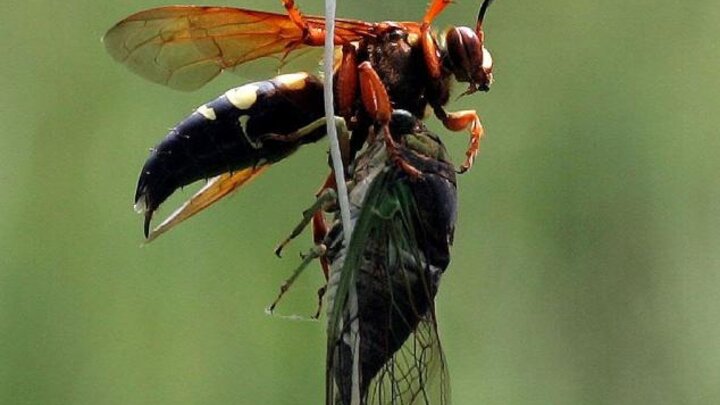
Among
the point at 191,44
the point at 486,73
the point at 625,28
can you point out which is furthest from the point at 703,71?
the point at 191,44

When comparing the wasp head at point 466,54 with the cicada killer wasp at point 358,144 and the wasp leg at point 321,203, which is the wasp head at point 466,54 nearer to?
the cicada killer wasp at point 358,144

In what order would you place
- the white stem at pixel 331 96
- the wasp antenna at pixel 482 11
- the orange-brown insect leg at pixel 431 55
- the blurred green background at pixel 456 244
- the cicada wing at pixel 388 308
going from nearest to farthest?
the white stem at pixel 331 96 < the cicada wing at pixel 388 308 < the wasp antenna at pixel 482 11 < the orange-brown insect leg at pixel 431 55 < the blurred green background at pixel 456 244

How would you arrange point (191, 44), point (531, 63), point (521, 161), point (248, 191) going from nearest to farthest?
point (191, 44) < point (248, 191) < point (521, 161) < point (531, 63)

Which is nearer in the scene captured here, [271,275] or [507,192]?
[271,275]

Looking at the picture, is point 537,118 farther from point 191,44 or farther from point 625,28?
point 191,44

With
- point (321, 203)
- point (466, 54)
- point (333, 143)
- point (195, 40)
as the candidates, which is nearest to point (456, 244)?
point (466, 54)

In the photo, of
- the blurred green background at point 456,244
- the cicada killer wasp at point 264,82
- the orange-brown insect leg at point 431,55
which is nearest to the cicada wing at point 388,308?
the cicada killer wasp at point 264,82
